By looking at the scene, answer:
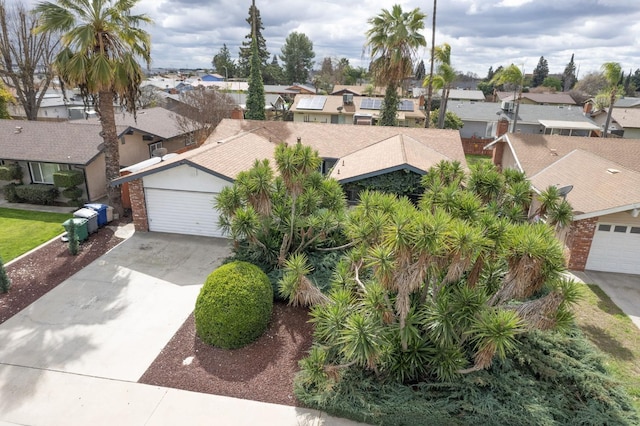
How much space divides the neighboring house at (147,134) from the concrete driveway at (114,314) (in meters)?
9.56

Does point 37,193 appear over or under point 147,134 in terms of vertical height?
under

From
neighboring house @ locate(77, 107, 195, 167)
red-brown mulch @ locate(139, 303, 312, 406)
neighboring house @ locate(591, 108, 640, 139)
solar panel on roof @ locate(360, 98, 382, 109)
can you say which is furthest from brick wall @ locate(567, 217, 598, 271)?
neighboring house @ locate(591, 108, 640, 139)

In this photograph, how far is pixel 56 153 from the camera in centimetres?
1852

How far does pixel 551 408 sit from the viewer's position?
22.7ft

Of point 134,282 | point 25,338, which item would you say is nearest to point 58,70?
point 134,282

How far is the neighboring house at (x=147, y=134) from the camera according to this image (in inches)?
872

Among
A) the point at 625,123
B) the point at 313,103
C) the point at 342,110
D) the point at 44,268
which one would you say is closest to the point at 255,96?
the point at 342,110

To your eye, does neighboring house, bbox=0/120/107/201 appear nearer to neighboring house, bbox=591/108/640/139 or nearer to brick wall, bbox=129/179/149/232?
brick wall, bbox=129/179/149/232

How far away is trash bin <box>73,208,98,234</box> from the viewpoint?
15.4 metres

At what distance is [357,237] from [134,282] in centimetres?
850

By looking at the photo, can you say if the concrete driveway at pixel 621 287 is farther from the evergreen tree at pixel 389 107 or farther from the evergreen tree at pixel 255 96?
the evergreen tree at pixel 255 96

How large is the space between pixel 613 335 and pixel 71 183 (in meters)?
21.2

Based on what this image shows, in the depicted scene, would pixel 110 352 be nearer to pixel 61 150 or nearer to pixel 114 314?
pixel 114 314

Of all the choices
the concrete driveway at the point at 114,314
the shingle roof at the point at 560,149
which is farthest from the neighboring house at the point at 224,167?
the shingle roof at the point at 560,149
